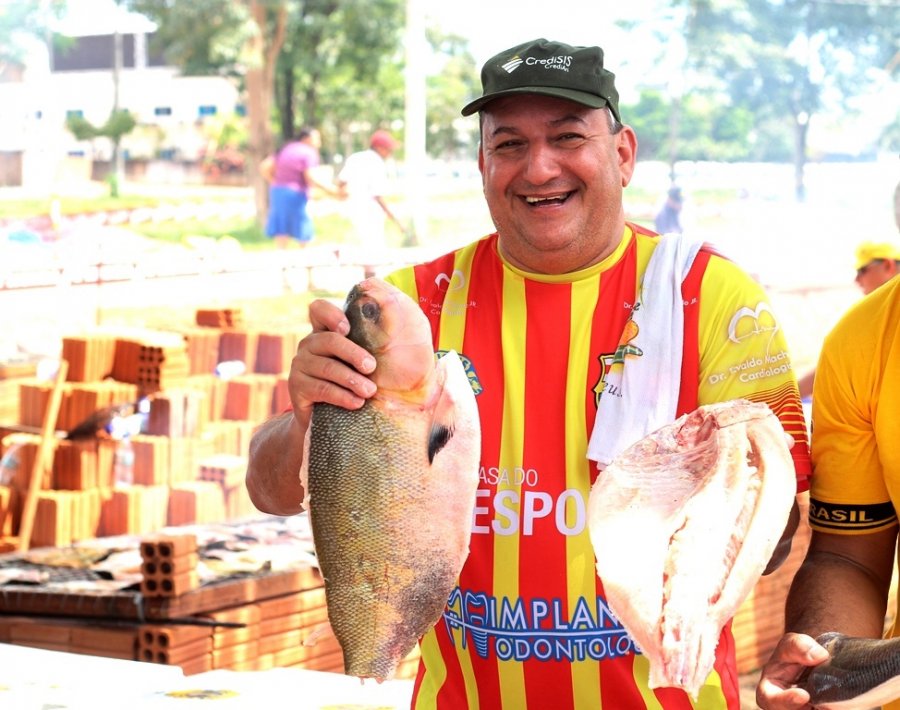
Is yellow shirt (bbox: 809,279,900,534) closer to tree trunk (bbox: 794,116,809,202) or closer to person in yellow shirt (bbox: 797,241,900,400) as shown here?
person in yellow shirt (bbox: 797,241,900,400)

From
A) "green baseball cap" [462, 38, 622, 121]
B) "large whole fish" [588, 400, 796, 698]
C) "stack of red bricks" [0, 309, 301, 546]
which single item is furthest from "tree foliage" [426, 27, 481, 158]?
"large whole fish" [588, 400, 796, 698]

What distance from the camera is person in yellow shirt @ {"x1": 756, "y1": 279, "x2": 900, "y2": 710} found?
2.09 meters

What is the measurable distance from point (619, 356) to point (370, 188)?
217 inches

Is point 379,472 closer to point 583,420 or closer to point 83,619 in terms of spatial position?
point 583,420

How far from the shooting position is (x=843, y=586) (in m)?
2.13

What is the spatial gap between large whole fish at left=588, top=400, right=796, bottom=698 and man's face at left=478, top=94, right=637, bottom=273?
1.79ft

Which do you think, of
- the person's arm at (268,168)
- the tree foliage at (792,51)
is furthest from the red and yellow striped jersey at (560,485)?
the tree foliage at (792,51)

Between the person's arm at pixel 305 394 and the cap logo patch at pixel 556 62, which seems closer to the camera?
the person's arm at pixel 305 394

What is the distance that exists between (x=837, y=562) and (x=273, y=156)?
550cm

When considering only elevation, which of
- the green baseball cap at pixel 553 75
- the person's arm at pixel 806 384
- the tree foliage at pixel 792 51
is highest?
the tree foliage at pixel 792 51

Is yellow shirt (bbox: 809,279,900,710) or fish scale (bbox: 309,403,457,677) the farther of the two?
yellow shirt (bbox: 809,279,900,710)

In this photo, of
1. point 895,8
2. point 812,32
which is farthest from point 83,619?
point 895,8

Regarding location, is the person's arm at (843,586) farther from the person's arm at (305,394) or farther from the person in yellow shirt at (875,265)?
the person in yellow shirt at (875,265)

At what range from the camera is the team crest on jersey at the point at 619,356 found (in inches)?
88.0
